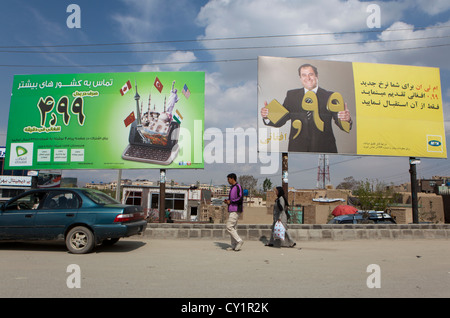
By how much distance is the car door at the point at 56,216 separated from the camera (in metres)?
6.82

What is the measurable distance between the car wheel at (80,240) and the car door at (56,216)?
217 mm

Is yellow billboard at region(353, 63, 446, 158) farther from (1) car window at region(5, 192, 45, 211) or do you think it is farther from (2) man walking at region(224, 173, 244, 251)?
(1) car window at region(5, 192, 45, 211)

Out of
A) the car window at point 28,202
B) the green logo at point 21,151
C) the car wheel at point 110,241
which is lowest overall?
the car wheel at point 110,241

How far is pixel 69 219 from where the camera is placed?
6805mm

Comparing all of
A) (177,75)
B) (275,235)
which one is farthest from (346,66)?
(275,235)

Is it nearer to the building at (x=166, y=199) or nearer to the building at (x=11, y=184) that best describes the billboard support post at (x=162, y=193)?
the building at (x=166, y=199)

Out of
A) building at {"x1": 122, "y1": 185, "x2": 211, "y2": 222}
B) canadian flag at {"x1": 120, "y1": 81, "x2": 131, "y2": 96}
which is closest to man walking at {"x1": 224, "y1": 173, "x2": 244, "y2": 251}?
canadian flag at {"x1": 120, "y1": 81, "x2": 131, "y2": 96}

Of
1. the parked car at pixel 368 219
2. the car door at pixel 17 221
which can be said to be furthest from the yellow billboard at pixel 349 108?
the car door at pixel 17 221

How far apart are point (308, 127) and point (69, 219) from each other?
8.37 m

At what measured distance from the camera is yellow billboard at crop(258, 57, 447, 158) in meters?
11.6

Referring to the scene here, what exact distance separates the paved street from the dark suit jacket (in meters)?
4.35

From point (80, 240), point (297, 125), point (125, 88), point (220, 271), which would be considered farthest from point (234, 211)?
point (125, 88)
